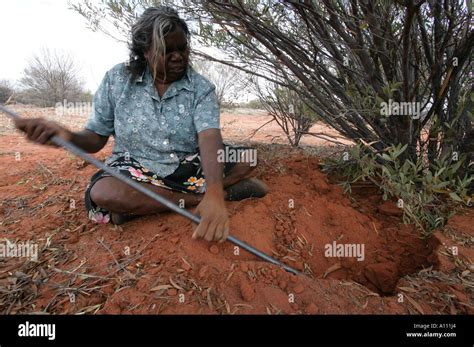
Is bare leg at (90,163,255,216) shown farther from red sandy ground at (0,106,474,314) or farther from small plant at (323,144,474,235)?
small plant at (323,144,474,235)

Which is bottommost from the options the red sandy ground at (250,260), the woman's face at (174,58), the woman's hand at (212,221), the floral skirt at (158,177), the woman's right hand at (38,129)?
the red sandy ground at (250,260)

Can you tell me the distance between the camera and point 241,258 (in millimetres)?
1630

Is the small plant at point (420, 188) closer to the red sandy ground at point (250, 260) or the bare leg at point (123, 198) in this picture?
the red sandy ground at point (250, 260)

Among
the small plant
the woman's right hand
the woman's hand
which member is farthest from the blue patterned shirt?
the small plant

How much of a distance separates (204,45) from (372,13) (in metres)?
1.57

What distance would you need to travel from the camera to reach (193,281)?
4.50ft

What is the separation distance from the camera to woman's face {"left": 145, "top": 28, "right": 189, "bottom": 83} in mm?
1696

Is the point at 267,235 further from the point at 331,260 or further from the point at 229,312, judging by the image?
the point at 229,312

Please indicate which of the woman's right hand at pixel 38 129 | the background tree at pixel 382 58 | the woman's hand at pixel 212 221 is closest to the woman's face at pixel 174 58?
the background tree at pixel 382 58

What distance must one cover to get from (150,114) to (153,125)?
0.07 m

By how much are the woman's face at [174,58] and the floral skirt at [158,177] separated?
53 cm

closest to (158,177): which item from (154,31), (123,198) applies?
(123,198)

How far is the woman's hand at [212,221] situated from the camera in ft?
4.46

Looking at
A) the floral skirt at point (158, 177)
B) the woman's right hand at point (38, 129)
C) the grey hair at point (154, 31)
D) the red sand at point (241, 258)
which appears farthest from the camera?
the floral skirt at point (158, 177)
